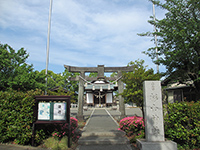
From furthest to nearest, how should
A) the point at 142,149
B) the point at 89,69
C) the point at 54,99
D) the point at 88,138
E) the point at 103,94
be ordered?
1. the point at 103,94
2. the point at 89,69
3. the point at 88,138
4. the point at 54,99
5. the point at 142,149

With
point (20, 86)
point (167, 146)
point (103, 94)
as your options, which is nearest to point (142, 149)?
point (167, 146)

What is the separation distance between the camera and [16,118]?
6223 mm

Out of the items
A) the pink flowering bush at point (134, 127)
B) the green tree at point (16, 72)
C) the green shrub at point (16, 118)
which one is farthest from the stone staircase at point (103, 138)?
the green tree at point (16, 72)

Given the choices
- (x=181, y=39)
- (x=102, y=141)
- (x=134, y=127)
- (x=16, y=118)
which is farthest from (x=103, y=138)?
(x=181, y=39)

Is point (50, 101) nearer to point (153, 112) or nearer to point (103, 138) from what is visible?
point (103, 138)

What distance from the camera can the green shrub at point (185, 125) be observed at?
5840 millimetres

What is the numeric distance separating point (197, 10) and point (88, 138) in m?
9.45

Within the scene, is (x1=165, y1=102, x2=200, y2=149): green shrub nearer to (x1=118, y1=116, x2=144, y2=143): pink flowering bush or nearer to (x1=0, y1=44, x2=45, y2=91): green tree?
(x1=118, y1=116, x2=144, y2=143): pink flowering bush

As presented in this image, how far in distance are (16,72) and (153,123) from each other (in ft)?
28.3

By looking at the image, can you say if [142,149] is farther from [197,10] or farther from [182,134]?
[197,10]

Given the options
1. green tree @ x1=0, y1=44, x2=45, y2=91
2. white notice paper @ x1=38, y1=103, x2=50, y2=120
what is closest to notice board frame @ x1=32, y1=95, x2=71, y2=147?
white notice paper @ x1=38, y1=103, x2=50, y2=120

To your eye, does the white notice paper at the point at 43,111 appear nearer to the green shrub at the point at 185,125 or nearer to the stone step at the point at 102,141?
the stone step at the point at 102,141

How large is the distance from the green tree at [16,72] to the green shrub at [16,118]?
272 centimetres

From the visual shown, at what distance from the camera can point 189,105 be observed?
607 centimetres
